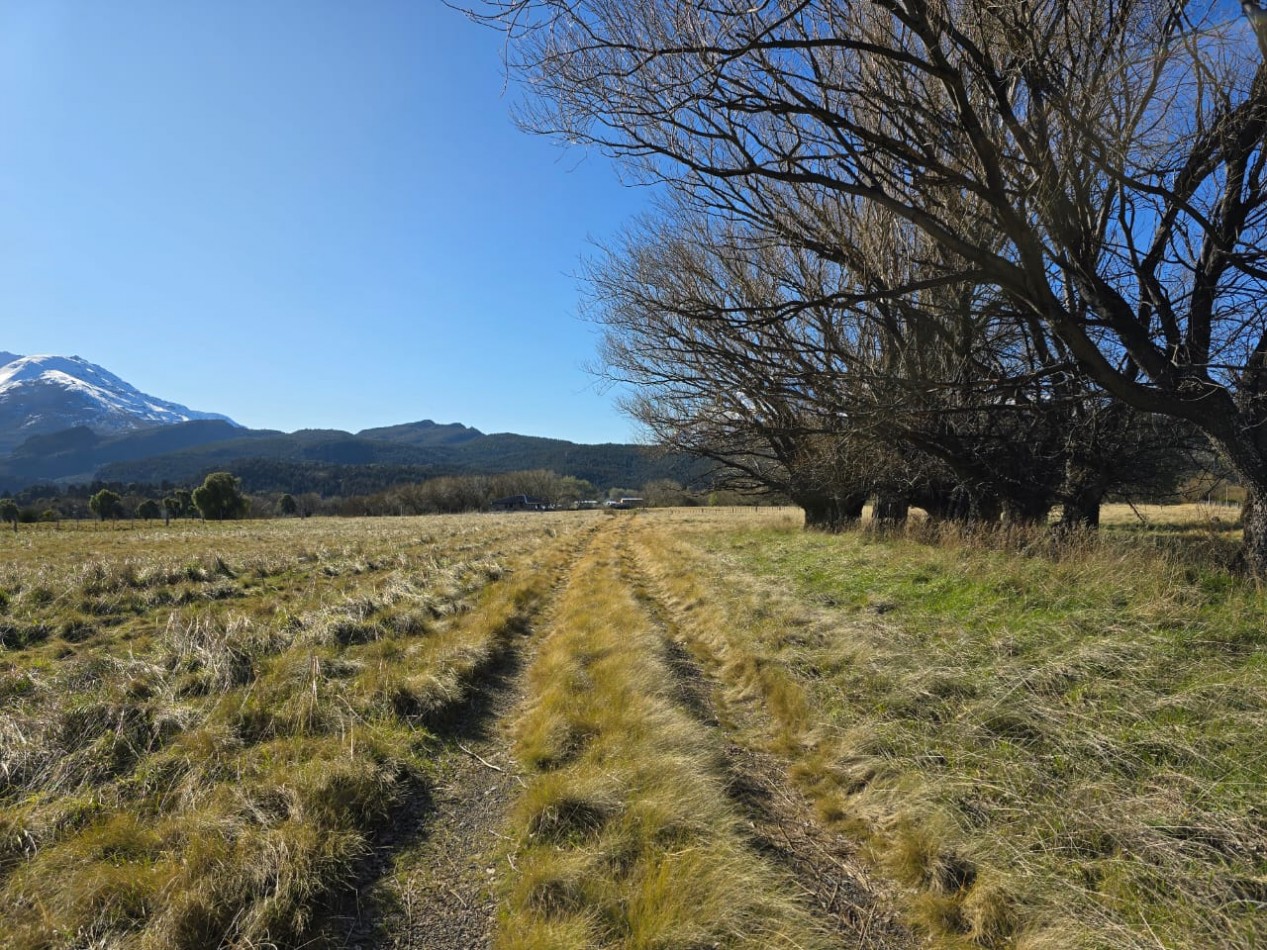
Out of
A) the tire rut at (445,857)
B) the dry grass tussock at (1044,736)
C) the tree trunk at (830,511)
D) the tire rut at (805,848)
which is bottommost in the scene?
the tire rut at (445,857)

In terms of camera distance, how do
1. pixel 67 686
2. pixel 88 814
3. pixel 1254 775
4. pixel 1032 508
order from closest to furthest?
1. pixel 1254 775
2. pixel 88 814
3. pixel 67 686
4. pixel 1032 508

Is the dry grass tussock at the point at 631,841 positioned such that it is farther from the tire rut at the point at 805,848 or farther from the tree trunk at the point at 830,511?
the tree trunk at the point at 830,511

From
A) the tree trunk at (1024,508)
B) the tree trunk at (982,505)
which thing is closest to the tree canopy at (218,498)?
the tree trunk at (982,505)

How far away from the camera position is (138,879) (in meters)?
2.68

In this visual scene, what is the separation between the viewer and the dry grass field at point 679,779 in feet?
8.46

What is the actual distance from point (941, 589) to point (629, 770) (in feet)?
17.6

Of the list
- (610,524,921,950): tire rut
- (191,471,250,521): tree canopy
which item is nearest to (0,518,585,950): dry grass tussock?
(610,524,921,950): tire rut

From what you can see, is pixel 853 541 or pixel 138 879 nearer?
pixel 138 879

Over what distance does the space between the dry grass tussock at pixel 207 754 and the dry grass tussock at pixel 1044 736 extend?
3.01m

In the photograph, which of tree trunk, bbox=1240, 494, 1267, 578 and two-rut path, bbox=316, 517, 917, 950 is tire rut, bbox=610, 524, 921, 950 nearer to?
two-rut path, bbox=316, 517, 917, 950

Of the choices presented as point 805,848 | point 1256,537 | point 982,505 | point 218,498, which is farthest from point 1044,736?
point 218,498

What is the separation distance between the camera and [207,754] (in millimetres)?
3947

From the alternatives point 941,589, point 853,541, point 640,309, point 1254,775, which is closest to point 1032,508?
point 853,541

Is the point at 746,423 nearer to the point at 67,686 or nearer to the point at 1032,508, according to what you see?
the point at 1032,508
